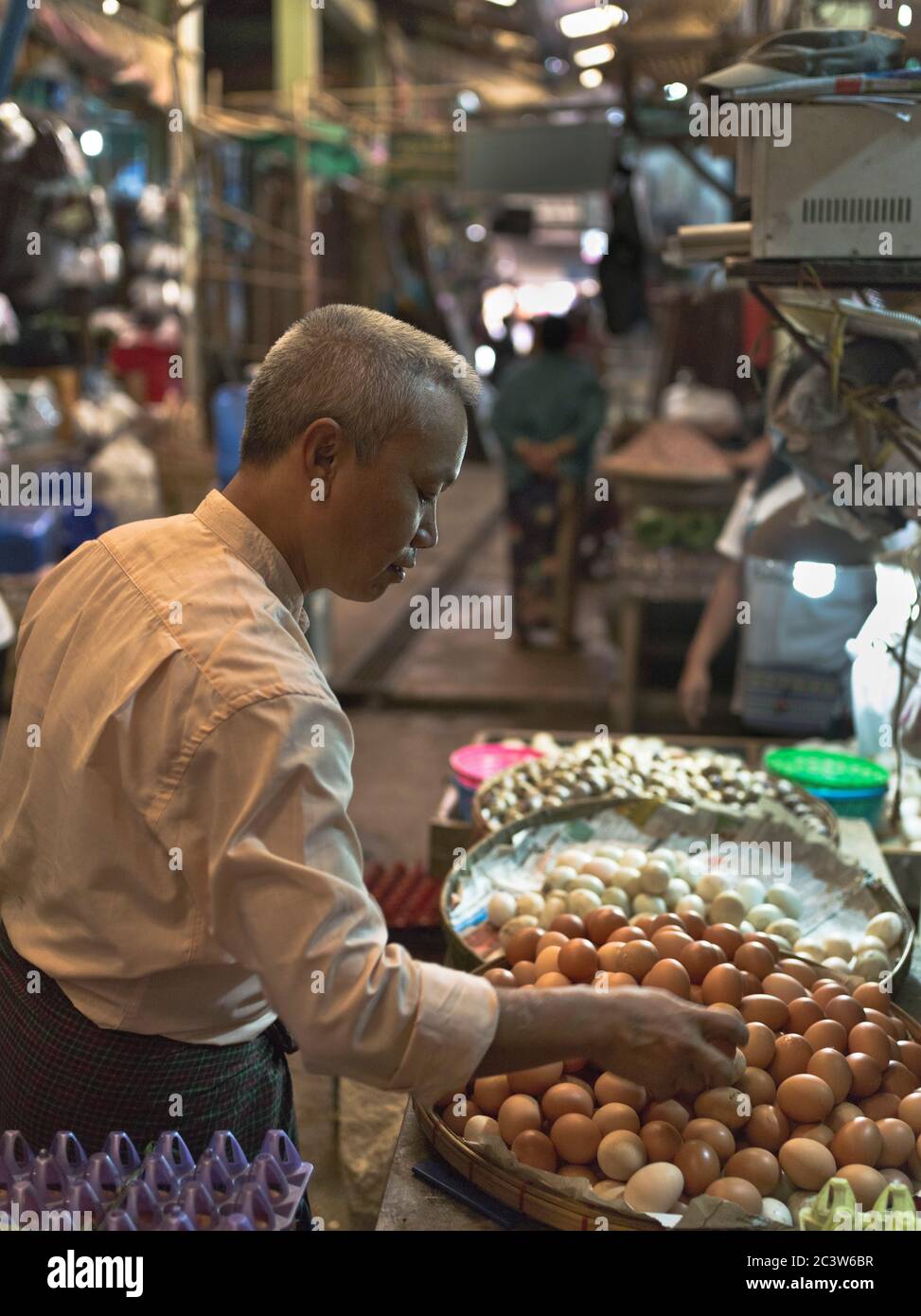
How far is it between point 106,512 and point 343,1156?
503 centimetres

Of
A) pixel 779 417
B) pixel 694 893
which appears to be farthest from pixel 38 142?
pixel 694 893

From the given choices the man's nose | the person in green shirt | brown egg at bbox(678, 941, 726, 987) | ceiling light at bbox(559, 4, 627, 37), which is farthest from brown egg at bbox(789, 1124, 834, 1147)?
ceiling light at bbox(559, 4, 627, 37)

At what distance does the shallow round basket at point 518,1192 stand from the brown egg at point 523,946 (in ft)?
1.46

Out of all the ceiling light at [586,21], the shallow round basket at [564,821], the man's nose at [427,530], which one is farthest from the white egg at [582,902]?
the ceiling light at [586,21]

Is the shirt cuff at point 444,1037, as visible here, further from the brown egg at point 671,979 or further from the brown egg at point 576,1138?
the brown egg at point 671,979

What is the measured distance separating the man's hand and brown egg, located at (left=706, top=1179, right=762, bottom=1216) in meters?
0.19

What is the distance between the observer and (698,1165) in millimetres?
1781

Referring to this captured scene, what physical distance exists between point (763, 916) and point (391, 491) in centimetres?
140

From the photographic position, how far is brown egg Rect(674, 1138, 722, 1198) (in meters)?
1.78

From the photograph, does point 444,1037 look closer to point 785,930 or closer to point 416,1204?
point 416,1204

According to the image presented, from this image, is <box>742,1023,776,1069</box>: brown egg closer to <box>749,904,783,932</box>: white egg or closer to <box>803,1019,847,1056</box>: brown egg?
<box>803,1019,847,1056</box>: brown egg

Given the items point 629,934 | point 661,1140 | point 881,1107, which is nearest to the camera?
point 661,1140

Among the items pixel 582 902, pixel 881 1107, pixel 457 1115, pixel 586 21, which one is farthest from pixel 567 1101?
pixel 586 21
